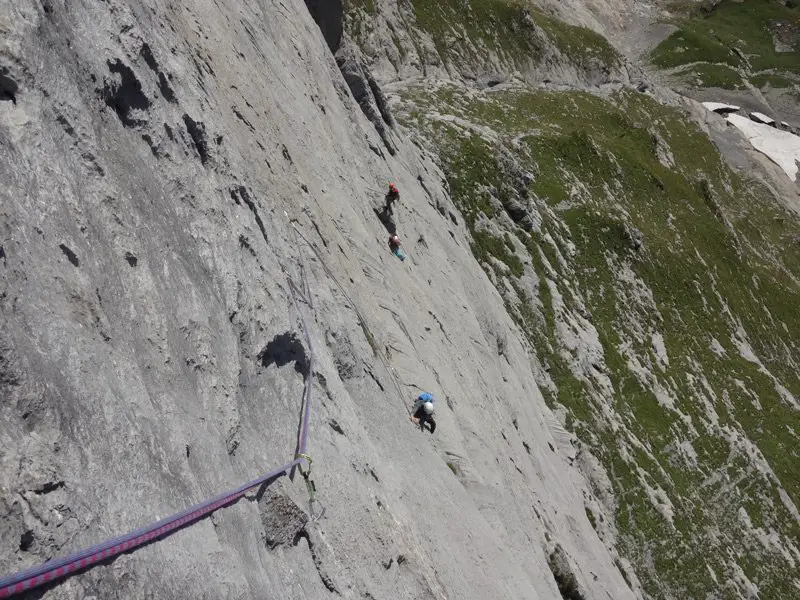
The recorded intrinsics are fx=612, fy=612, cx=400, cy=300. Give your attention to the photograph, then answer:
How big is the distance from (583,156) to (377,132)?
106ft

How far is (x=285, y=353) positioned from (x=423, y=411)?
5.76 m

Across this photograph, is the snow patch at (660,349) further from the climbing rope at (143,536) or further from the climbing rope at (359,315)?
the climbing rope at (143,536)

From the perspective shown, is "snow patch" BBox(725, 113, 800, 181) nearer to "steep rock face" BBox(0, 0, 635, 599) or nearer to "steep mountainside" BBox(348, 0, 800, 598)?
"steep mountainside" BBox(348, 0, 800, 598)

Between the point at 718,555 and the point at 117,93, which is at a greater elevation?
the point at 117,93

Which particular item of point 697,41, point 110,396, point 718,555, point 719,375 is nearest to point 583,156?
point 719,375

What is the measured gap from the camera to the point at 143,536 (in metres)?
6.70

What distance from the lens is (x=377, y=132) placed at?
30531mm

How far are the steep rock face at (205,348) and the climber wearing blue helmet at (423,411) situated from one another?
2.02 feet

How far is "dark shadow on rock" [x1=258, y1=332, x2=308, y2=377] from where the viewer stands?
11.1m

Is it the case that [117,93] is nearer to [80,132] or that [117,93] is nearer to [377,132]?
[80,132]

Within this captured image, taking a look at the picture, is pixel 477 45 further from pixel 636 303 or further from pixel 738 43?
pixel 738 43

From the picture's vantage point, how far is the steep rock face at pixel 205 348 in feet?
22.1

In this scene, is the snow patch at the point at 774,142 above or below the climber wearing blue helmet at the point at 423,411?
above

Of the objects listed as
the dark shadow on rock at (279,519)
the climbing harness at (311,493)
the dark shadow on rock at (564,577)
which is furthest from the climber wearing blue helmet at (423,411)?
the dark shadow on rock at (564,577)
